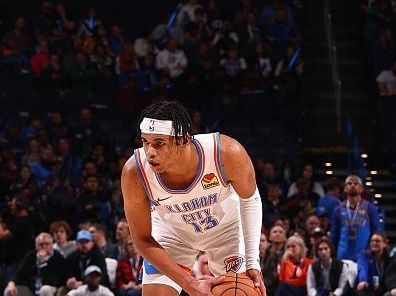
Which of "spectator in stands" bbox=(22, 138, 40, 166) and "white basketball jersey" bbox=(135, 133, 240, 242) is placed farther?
"spectator in stands" bbox=(22, 138, 40, 166)

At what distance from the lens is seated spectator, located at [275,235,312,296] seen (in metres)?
10.4

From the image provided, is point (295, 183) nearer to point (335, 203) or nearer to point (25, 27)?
point (335, 203)

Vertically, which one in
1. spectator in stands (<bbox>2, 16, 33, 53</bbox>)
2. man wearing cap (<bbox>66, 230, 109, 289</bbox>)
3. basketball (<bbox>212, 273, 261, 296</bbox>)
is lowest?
man wearing cap (<bbox>66, 230, 109, 289</bbox>)

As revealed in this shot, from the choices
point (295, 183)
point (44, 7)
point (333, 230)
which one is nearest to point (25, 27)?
point (44, 7)

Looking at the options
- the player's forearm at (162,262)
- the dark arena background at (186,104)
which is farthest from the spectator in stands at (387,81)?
the player's forearm at (162,262)

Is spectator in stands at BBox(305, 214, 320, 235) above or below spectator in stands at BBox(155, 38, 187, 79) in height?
below

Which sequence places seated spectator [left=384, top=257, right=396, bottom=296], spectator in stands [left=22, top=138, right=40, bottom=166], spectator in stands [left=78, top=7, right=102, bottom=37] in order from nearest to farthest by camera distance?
1. seated spectator [left=384, top=257, right=396, bottom=296]
2. spectator in stands [left=22, top=138, right=40, bottom=166]
3. spectator in stands [left=78, top=7, right=102, bottom=37]

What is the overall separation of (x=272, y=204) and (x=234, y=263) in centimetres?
681

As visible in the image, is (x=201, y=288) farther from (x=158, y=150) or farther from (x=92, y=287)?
(x=92, y=287)

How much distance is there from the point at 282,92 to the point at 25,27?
404 centimetres

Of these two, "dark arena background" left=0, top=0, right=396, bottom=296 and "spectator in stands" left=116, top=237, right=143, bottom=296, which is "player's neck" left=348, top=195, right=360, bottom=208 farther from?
"spectator in stands" left=116, top=237, right=143, bottom=296

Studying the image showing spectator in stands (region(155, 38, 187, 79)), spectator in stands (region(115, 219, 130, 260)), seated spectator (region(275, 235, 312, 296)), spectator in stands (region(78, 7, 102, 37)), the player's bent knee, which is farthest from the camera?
spectator in stands (region(78, 7, 102, 37))

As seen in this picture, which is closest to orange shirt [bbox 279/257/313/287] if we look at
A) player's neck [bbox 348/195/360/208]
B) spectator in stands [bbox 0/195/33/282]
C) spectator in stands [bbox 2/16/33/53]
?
player's neck [bbox 348/195/360/208]

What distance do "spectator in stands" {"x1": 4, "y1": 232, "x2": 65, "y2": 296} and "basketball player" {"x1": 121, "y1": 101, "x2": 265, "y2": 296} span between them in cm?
505
